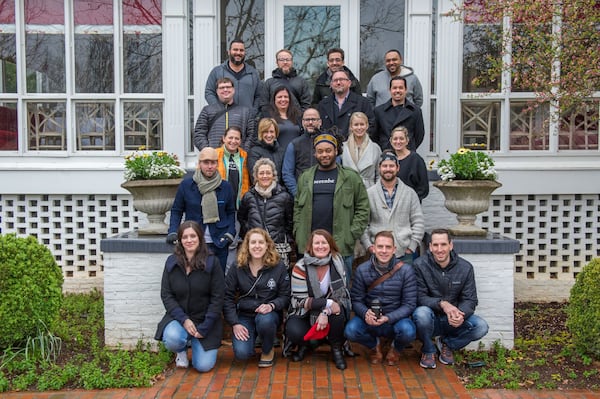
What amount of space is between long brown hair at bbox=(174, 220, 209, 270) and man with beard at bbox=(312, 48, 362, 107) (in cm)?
262

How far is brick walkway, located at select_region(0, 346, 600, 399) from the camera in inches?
198

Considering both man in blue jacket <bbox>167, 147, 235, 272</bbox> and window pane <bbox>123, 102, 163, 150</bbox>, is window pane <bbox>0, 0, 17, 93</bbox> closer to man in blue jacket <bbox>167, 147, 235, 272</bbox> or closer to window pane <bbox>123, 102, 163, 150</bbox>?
window pane <bbox>123, 102, 163, 150</bbox>

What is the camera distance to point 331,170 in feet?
20.1

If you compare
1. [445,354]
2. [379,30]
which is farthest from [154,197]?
[379,30]

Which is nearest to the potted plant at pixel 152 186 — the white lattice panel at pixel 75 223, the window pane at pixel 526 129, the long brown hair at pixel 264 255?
the long brown hair at pixel 264 255

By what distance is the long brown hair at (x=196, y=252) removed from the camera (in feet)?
18.3

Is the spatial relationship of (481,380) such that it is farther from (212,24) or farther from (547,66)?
(212,24)

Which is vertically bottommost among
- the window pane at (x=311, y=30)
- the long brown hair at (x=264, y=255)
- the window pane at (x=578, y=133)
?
the long brown hair at (x=264, y=255)

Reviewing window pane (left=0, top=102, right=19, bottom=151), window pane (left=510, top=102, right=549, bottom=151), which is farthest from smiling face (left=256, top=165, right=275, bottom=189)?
window pane (left=0, top=102, right=19, bottom=151)

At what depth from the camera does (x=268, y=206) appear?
19.9 feet

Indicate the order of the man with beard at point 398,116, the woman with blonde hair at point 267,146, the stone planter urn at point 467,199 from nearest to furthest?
the stone planter urn at point 467,199 → the woman with blonde hair at point 267,146 → the man with beard at point 398,116

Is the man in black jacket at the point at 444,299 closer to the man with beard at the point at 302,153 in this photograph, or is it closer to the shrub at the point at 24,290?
the man with beard at the point at 302,153

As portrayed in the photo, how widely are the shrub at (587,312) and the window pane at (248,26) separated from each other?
16.2 ft

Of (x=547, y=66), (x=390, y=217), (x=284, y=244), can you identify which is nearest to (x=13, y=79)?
(x=284, y=244)
